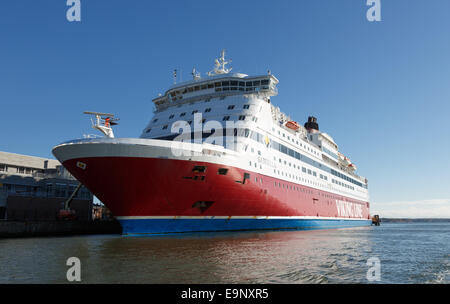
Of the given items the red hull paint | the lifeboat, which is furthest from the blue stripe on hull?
the lifeboat

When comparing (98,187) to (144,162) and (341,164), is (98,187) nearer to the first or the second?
(144,162)

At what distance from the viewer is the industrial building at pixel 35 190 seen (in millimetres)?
30188

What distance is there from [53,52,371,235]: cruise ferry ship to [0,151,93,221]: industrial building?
1157 cm

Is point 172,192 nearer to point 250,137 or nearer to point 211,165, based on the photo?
point 211,165

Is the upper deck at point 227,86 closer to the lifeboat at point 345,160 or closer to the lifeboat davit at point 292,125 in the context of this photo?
the lifeboat davit at point 292,125

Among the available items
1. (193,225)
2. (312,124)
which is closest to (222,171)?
(193,225)

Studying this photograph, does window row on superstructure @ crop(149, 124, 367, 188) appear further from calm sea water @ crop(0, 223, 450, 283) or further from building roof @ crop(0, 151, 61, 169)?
building roof @ crop(0, 151, 61, 169)

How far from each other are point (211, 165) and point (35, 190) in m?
24.6

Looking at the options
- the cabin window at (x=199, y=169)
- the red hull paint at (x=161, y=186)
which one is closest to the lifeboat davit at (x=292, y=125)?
the red hull paint at (x=161, y=186)

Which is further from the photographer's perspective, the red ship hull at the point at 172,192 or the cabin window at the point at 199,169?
the cabin window at the point at 199,169

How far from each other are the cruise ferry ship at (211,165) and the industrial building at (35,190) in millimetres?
11565

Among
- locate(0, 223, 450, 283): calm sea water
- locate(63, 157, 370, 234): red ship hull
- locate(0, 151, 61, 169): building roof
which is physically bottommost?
locate(0, 223, 450, 283): calm sea water

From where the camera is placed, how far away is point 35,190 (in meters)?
35.7

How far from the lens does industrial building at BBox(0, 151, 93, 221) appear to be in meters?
30.2
